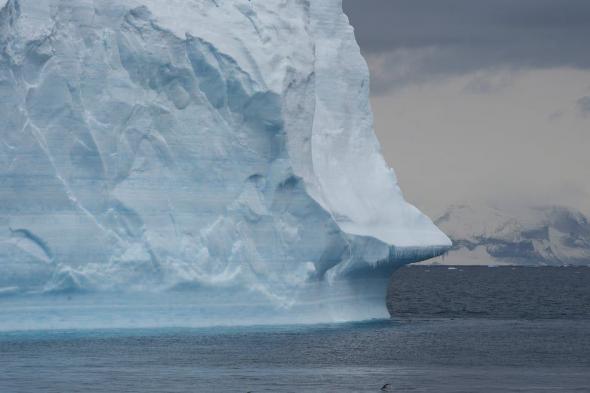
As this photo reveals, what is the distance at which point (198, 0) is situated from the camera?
31562 mm

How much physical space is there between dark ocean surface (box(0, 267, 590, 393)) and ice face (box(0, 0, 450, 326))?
1175 millimetres

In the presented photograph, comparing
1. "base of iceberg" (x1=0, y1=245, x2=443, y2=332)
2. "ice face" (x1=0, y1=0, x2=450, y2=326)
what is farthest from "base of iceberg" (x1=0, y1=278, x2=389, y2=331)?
"ice face" (x1=0, y1=0, x2=450, y2=326)

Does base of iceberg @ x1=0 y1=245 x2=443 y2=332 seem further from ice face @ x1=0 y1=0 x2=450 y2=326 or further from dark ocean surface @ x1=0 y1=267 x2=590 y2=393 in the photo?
dark ocean surface @ x1=0 y1=267 x2=590 y2=393

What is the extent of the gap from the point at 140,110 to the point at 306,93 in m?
4.23

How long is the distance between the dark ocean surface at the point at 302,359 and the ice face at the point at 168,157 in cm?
118

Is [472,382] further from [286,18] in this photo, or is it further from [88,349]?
[286,18]

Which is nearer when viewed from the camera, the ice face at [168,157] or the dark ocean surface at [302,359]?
the dark ocean surface at [302,359]

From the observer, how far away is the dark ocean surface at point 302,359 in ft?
78.4

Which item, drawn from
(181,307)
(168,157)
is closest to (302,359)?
→ (181,307)

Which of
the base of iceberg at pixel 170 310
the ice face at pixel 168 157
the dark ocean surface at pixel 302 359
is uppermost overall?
the ice face at pixel 168 157

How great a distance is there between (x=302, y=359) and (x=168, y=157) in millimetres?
5643

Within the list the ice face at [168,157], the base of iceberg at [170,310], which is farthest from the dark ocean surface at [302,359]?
the ice face at [168,157]

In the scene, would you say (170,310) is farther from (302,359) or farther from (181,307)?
(302,359)

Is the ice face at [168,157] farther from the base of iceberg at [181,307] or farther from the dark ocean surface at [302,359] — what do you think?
the dark ocean surface at [302,359]
